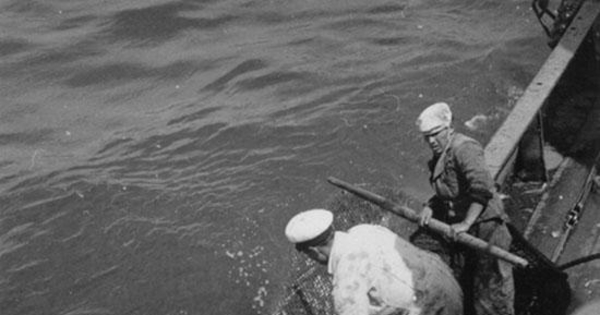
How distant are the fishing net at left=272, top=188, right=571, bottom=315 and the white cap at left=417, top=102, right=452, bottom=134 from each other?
94 cm

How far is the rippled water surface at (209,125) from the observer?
8352mm

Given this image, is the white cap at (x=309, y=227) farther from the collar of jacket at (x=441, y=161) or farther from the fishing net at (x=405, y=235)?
the fishing net at (x=405, y=235)

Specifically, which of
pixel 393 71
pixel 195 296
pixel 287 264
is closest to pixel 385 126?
pixel 393 71

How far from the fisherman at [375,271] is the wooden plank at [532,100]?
1.73 m

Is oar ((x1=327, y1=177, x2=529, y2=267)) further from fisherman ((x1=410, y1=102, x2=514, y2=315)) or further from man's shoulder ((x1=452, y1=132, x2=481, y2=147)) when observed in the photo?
man's shoulder ((x1=452, y1=132, x2=481, y2=147))

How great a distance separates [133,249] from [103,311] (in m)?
1.11

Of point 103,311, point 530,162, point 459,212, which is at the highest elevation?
point 459,212

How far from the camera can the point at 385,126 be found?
33.4 ft

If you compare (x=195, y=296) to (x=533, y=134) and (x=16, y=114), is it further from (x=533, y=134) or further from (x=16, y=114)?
(x=16, y=114)

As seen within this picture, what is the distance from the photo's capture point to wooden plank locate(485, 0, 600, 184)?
5739mm

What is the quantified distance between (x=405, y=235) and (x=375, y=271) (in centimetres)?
311

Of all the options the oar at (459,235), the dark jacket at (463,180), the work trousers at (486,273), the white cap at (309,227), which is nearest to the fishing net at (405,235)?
the work trousers at (486,273)

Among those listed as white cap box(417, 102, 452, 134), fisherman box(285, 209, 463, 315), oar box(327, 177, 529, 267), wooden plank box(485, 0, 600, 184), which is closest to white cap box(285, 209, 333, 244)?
fisherman box(285, 209, 463, 315)

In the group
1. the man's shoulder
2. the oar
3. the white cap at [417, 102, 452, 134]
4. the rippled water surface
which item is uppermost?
the white cap at [417, 102, 452, 134]
